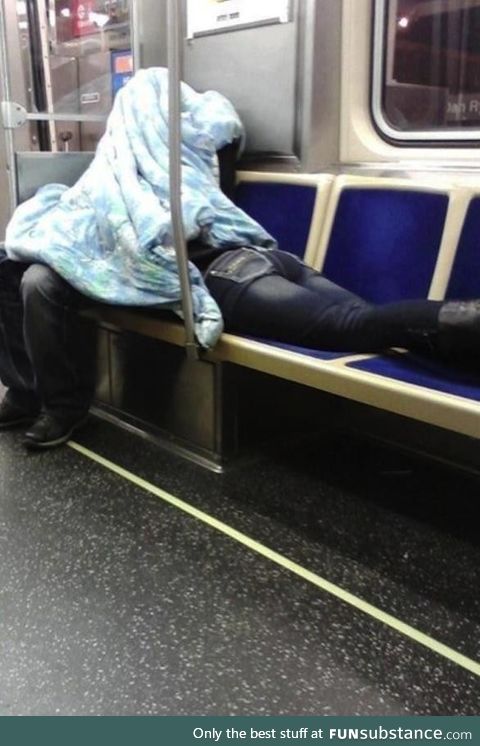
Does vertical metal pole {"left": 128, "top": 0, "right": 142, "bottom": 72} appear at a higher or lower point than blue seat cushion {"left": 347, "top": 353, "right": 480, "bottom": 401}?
higher

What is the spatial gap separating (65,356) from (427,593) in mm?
1459

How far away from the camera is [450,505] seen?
7.27ft

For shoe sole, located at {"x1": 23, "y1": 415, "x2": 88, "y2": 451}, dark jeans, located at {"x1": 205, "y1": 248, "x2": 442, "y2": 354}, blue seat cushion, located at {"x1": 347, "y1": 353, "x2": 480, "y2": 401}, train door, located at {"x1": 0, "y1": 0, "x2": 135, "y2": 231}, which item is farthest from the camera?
train door, located at {"x1": 0, "y1": 0, "x2": 135, "y2": 231}

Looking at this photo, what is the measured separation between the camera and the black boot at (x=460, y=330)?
1.63 meters

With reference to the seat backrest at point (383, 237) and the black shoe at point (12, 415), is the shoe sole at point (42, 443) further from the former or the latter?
the seat backrest at point (383, 237)

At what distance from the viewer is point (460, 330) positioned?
1.65 m

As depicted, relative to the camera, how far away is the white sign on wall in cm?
271

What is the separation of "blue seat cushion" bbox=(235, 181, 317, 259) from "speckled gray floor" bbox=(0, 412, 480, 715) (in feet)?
2.56

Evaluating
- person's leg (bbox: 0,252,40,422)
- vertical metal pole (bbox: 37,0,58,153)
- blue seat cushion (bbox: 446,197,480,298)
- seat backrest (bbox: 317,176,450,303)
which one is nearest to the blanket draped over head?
person's leg (bbox: 0,252,40,422)

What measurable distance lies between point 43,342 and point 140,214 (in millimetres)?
562

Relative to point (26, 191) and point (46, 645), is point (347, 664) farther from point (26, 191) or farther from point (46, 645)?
point (26, 191)

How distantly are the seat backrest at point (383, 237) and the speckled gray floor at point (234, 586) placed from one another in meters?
0.61

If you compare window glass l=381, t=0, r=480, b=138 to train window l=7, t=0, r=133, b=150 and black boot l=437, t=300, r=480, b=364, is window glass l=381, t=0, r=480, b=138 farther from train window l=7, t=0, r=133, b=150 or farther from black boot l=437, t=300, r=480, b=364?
train window l=7, t=0, r=133, b=150

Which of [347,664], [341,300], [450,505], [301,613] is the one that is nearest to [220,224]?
[341,300]
